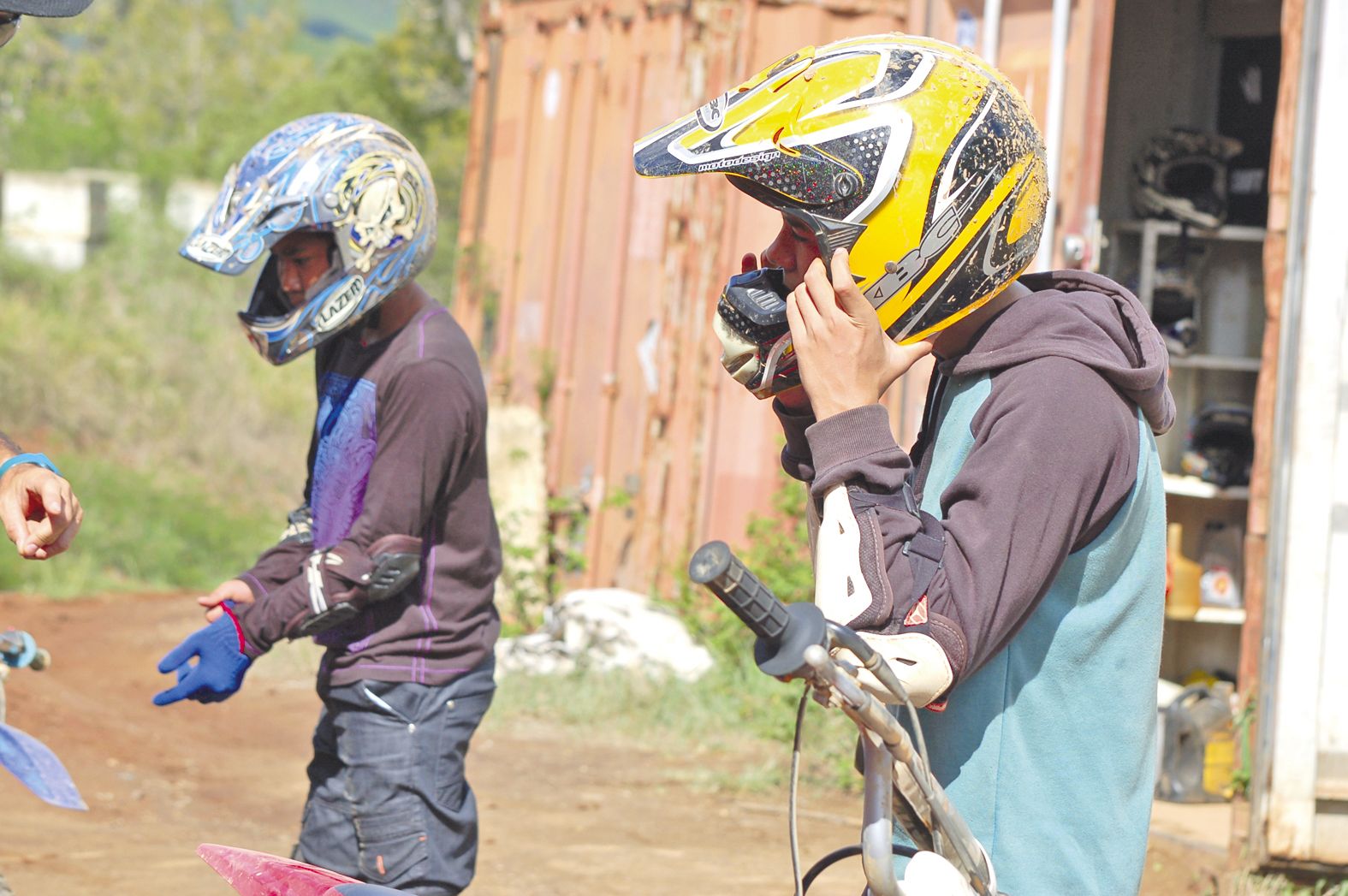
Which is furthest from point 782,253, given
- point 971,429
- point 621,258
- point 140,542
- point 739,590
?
point 140,542

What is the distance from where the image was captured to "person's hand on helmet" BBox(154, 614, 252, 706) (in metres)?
3.44

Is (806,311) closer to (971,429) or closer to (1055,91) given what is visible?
(971,429)

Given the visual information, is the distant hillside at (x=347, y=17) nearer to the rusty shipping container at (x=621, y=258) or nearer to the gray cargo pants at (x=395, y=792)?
the rusty shipping container at (x=621, y=258)

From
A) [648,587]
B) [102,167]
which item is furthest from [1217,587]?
[102,167]

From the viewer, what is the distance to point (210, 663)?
3457 mm

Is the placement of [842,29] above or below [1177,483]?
above

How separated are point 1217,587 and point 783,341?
21.5ft

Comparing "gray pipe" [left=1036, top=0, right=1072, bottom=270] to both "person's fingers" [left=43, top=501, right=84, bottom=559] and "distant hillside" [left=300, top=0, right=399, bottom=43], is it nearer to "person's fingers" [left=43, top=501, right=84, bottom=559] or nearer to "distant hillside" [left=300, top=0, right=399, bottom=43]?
"person's fingers" [left=43, top=501, right=84, bottom=559]

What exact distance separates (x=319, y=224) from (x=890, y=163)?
1985 millimetres

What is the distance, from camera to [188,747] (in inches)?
291

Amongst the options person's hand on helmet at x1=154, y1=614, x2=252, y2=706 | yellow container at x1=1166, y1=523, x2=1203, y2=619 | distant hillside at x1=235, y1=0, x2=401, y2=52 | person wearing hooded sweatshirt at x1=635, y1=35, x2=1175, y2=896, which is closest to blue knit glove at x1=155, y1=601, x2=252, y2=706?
person's hand on helmet at x1=154, y1=614, x2=252, y2=706

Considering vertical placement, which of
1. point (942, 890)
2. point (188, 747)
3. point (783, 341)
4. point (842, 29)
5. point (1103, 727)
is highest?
point (842, 29)

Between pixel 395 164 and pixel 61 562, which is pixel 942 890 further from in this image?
pixel 61 562

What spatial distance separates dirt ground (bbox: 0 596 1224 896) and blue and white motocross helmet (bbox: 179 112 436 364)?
243 centimetres
